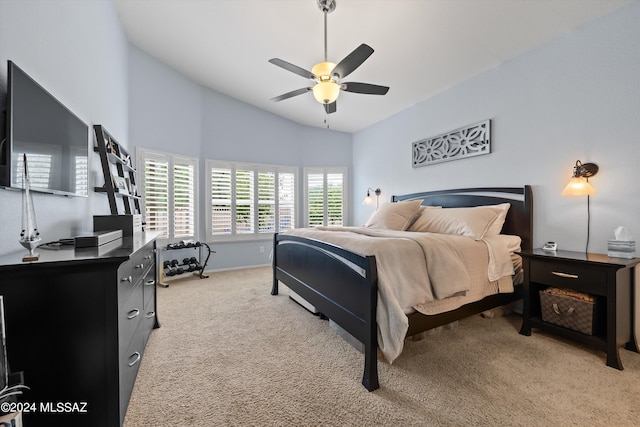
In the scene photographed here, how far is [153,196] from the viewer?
12.9 ft

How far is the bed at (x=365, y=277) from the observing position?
1.61 m

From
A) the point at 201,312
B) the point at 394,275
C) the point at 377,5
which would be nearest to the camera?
the point at 394,275

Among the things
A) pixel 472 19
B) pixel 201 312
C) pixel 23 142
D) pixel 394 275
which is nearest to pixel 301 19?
pixel 472 19

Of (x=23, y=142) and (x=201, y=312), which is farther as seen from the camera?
(x=201, y=312)

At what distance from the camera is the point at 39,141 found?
139 cm

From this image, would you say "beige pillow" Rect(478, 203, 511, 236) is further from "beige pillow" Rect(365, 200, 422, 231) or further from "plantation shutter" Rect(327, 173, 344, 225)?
"plantation shutter" Rect(327, 173, 344, 225)

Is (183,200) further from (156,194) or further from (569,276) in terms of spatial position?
(569,276)

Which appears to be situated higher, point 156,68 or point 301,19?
point 156,68

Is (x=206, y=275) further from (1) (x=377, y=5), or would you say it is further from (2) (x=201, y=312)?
(1) (x=377, y=5)

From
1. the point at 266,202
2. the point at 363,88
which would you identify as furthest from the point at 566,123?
the point at 266,202

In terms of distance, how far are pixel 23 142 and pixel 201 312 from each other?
208 cm

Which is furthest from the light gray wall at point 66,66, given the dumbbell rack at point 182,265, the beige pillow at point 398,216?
the beige pillow at point 398,216

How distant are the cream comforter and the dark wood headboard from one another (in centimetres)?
81

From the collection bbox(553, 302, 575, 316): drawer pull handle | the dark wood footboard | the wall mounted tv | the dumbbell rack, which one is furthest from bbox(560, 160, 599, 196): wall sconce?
the dumbbell rack
